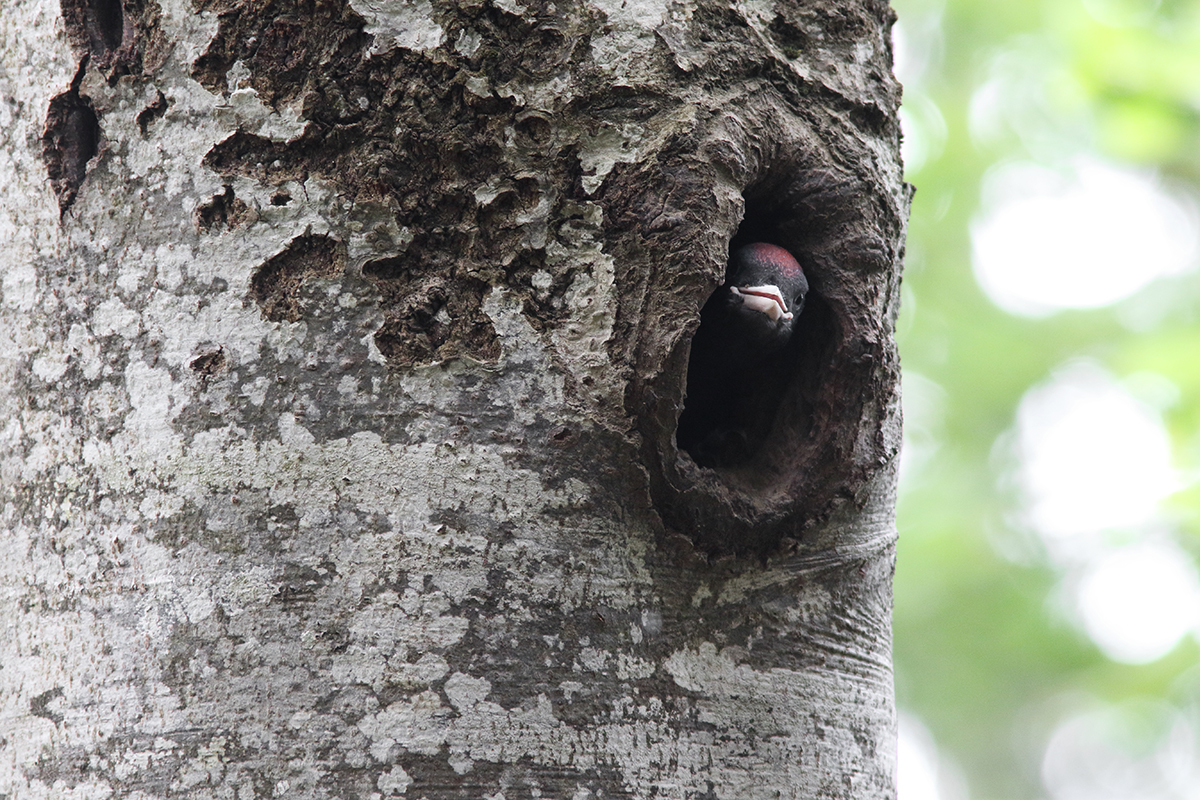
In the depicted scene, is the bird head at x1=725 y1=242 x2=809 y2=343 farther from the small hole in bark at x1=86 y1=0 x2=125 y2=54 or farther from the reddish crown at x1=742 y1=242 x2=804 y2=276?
the small hole in bark at x1=86 y1=0 x2=125 y2=54

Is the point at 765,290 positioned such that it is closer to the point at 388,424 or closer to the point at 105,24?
the point at 388,424

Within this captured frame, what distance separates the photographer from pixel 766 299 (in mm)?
1987

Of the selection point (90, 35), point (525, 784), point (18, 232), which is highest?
point (90, 35)

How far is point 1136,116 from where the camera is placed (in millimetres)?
4957

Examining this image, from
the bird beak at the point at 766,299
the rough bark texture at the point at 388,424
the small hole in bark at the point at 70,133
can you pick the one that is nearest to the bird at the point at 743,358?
the bird beak at the point at 766,299

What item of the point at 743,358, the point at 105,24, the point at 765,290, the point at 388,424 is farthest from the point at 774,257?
the point at 105,24

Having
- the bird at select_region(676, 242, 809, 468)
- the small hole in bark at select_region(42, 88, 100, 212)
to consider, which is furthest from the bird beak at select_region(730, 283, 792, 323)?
the small hole in bark at select_region(42, 88, 100, 212)

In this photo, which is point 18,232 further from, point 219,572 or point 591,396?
point 591,396

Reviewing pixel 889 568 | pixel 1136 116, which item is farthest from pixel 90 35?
pixel 1136 116

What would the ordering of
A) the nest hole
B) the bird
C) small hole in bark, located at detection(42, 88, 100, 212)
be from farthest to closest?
the bird < the nest hole < small hole in bark, located at detection(42, 88, 100, 212)

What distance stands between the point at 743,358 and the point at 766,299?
0.13 m

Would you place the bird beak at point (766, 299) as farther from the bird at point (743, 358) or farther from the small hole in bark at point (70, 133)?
the small hole in bark at point (70, 133)

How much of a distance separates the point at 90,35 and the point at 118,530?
74 centimetres

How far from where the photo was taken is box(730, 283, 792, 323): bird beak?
193cm
